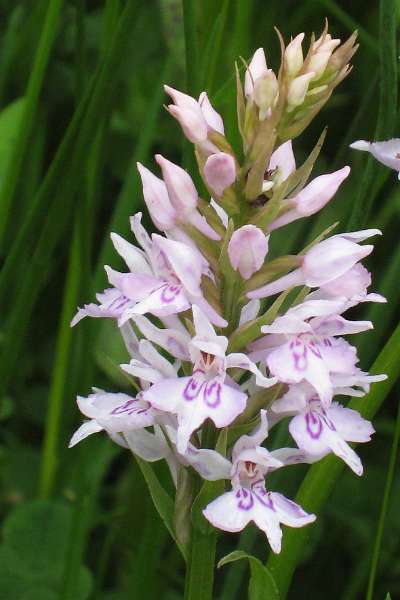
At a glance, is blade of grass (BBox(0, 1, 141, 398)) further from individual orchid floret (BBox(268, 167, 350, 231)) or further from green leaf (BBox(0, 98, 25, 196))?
individual orchid floret (BBox(268, 167, 350, 231))

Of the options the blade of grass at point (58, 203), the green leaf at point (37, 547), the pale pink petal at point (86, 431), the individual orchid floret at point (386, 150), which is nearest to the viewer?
the pale pink petal at point (86, 431)

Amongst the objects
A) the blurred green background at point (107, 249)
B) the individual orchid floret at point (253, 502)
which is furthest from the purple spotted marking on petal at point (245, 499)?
the blurred green background at point (107, 249)

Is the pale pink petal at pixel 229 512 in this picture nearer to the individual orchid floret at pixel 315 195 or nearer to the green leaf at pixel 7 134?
the individual orchid floret at pixel 315 195

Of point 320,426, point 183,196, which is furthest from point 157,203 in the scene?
point 320,426

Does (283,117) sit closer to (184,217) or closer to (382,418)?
(184,217)

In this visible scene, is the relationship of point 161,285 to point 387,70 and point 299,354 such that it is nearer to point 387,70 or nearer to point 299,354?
point 299,354

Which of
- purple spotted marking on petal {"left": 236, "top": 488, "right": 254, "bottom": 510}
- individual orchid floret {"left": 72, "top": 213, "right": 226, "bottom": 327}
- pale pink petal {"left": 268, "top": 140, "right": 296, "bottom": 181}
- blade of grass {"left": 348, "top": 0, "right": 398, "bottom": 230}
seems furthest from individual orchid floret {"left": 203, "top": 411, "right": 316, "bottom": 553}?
blade of grass {"left": 348, "top": 0, "right": 398, "bottom": 230}
